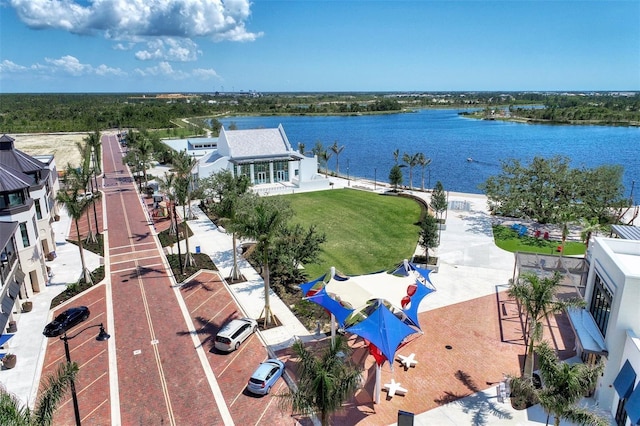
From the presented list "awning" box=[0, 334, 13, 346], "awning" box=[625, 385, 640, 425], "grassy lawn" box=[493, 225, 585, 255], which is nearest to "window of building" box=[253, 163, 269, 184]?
"grassy lawn" box=[493, 225, 585, 255]

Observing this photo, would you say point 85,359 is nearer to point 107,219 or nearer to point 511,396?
point 511,396

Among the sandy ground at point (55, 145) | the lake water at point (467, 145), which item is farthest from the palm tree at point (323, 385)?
the sandy ground at point (55, 145)

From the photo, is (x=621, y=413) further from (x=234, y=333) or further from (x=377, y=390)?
(x=234, y=333)

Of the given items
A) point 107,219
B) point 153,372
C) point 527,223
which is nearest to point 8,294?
point 153,372

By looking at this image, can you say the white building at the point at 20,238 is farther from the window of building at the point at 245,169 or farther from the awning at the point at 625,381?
the awning at the point at 625,381

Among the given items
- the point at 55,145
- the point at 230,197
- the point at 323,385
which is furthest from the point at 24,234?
the point at 55,145

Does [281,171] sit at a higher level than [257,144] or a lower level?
lower
